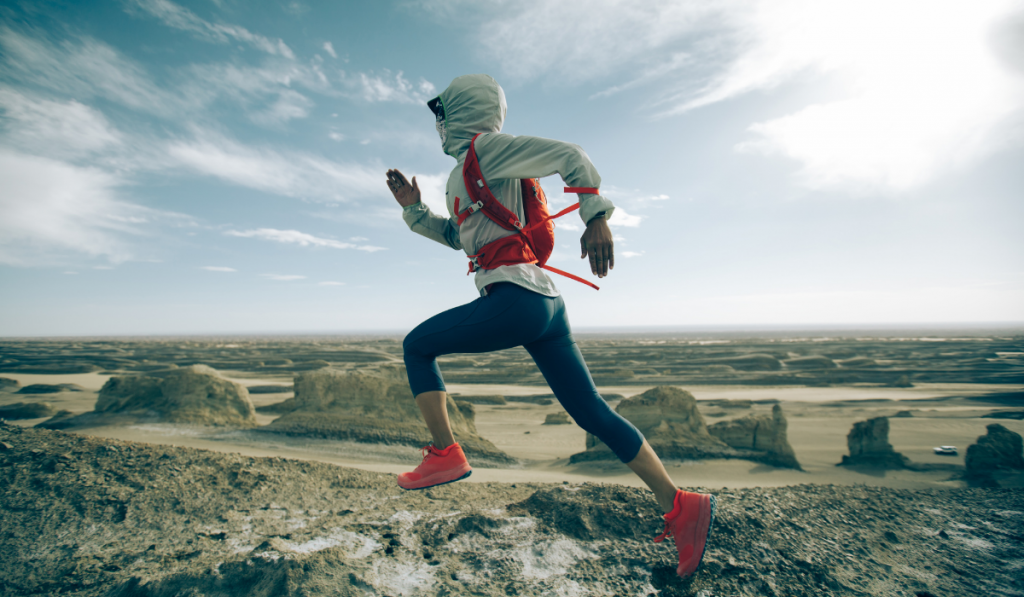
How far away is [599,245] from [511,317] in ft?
1.36

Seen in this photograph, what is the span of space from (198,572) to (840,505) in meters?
3.57

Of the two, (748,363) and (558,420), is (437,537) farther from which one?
(748,363)

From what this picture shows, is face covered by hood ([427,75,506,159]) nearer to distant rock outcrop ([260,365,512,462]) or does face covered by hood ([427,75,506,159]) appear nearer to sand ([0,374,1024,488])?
sand ([0,374,1024,488])

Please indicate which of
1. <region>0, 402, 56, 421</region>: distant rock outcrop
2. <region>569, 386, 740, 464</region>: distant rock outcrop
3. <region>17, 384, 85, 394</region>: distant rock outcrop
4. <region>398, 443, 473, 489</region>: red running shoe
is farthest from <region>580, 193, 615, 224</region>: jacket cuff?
<region>17, 384, 85, 394</region>: distant rock outcrop

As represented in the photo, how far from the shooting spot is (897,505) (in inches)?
114

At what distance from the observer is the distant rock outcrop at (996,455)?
481cm

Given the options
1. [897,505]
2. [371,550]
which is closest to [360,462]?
[371,550]

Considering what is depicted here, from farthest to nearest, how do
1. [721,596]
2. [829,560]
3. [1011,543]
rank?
[1011,543], [829,560], [721,596]

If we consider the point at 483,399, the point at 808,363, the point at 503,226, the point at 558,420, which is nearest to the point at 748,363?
the point at 808,363

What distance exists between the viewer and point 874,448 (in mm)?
5926

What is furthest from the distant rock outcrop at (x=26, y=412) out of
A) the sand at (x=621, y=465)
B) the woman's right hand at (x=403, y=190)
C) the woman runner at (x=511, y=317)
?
the woman runner at (x=511, y=317)

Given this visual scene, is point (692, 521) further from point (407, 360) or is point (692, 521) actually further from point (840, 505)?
point (840, 505)

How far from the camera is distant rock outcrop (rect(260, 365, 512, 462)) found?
23.0 feet

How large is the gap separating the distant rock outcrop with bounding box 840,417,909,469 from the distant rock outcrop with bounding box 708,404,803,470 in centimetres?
77
